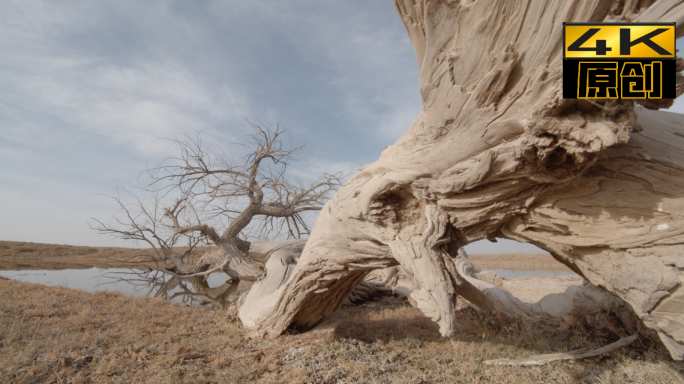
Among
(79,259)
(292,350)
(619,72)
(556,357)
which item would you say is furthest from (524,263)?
(79,259)

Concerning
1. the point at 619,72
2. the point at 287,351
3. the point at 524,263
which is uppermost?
the point at 619,72

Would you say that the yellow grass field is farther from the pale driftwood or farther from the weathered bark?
the weathered bark

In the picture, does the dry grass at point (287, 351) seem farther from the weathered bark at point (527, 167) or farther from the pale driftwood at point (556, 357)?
the weathered bark at point (527, 167)

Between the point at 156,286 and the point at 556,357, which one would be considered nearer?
the point at 556,357

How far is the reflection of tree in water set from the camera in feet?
31.2

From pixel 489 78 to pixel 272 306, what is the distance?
4338 millimetres

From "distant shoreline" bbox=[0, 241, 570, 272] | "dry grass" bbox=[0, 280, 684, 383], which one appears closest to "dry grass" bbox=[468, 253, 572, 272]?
"distant shoreline" bbox=[0, 241, 570, 272]

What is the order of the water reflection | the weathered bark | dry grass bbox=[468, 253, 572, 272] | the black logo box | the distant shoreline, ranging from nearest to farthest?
the black logo box < the weathered bark < the water reflection < the distant shoreline < dry grass bbox=[468, 253, 572, 272]

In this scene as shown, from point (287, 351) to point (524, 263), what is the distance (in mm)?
15591

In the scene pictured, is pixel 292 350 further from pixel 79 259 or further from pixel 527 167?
pixel 79 259

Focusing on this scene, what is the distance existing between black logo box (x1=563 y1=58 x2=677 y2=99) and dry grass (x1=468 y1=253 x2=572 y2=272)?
1418 centimetres

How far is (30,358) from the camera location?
395 cm

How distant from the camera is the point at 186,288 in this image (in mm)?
11422

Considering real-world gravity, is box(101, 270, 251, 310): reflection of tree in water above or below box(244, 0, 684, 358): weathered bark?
below
